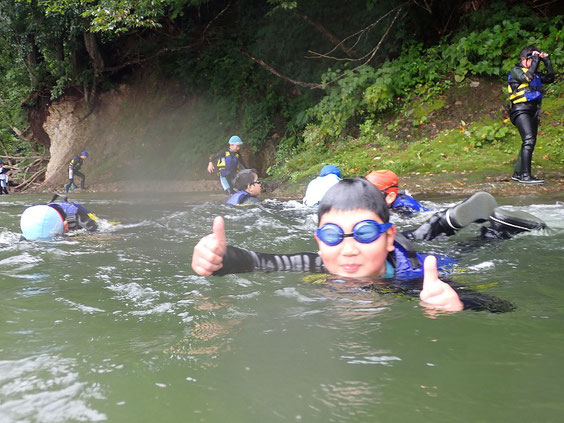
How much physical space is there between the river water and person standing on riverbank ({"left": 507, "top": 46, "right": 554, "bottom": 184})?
4998 millimetres

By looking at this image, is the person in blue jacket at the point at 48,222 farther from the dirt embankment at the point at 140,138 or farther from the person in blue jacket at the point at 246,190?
the dirt embankment at the point at 140,138

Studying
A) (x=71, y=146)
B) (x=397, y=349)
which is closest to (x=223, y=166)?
(x=397, y=349)

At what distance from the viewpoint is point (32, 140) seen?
28266 millimetres

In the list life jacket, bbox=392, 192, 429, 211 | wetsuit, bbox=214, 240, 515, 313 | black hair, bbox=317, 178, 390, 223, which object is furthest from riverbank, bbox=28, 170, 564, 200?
black hair, bbox=317, 178, 390, 223

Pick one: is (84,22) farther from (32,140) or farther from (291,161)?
(32,140)

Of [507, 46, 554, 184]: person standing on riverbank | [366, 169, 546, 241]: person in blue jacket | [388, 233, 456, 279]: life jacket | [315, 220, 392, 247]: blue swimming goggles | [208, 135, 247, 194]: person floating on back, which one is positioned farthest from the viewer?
[208, 135, 247, 194]: person floating on back

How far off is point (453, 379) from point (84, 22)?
18.7 metres

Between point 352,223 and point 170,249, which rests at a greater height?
point 352,223

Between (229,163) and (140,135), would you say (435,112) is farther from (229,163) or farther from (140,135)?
(140,135)

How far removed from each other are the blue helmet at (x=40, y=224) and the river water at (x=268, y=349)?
189 cm

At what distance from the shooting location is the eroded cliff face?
63.3 ft

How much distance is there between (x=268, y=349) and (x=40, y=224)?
15.6 ft

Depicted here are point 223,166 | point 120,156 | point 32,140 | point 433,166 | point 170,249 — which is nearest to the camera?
point 170,249

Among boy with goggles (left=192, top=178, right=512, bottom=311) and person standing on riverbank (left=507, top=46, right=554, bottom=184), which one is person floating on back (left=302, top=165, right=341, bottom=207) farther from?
person standing on riverbank (left=507, top=46, right=554, bottom=184)
